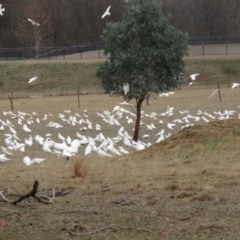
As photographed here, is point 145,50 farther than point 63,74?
No

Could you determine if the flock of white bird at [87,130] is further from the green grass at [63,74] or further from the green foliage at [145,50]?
the green grass at [63,74]

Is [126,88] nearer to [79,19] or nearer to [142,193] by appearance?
[142,193]

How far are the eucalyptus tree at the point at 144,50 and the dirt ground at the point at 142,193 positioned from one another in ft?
20.9

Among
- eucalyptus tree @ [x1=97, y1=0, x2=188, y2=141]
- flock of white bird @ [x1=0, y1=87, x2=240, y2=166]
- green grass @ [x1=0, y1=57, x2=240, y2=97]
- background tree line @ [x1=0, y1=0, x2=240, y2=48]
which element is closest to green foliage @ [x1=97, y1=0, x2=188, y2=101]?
eucalyptus tree @ [x1=97, y1=0, x2=188, y2=141]

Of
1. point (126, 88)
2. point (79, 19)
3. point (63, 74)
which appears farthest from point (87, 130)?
point (79, 19)

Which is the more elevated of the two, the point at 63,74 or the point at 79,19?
the point at 79,19

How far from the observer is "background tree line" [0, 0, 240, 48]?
264ft

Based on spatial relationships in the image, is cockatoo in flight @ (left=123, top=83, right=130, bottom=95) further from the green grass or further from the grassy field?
the green grass

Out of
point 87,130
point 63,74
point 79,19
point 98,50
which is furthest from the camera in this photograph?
point 79,19

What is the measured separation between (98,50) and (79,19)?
9.74m

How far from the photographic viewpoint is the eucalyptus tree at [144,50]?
73.0ft

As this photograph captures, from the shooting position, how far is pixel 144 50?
887 inches

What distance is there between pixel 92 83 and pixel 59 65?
7.00 metres

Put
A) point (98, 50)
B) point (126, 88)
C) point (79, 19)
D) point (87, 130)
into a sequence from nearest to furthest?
point (126, 88) < point (87, 130) < point (98, 50) < point (79, 19)
